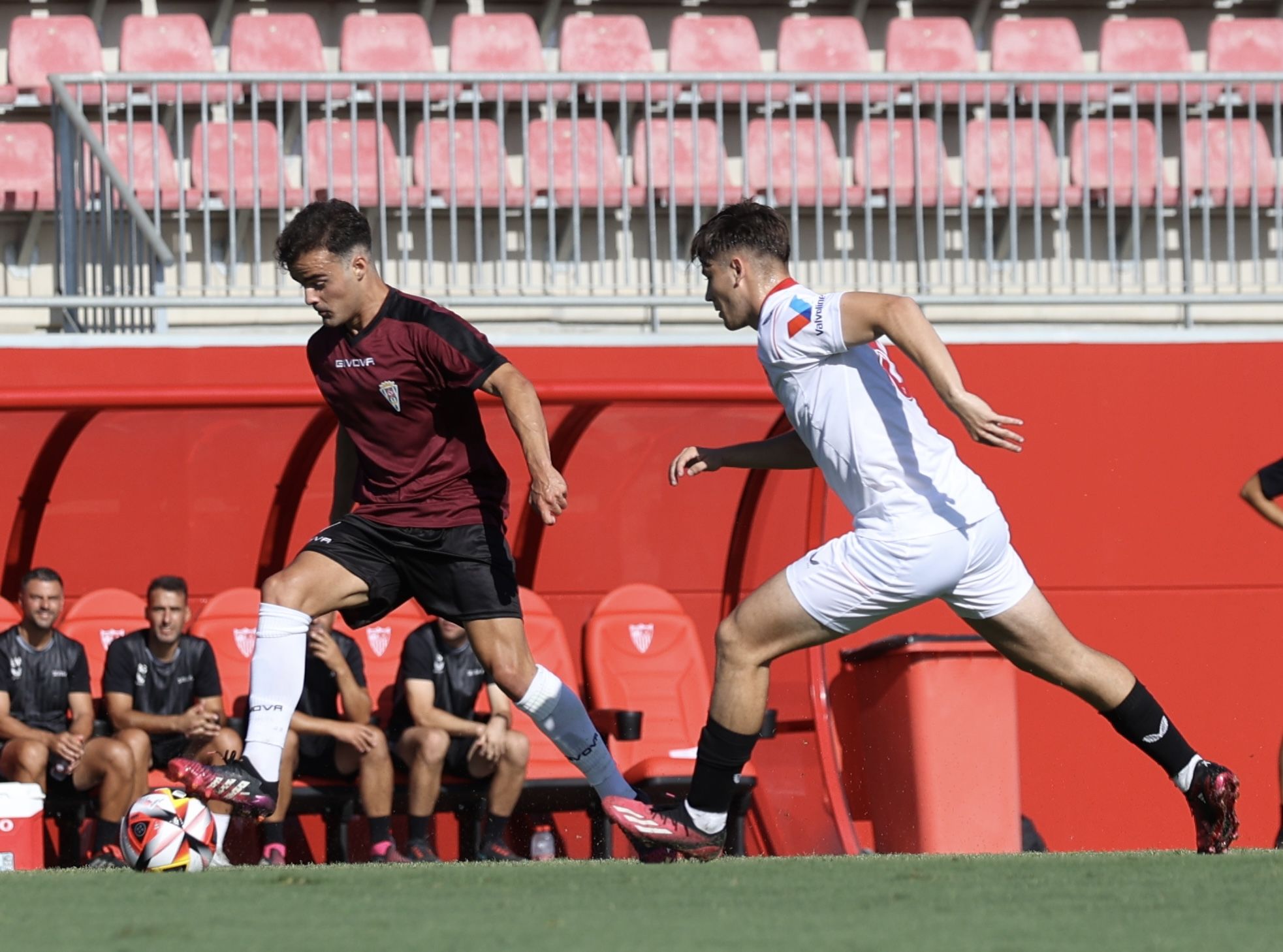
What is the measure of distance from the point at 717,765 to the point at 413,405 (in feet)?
4.83

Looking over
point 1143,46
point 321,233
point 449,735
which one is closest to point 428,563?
point 321,233

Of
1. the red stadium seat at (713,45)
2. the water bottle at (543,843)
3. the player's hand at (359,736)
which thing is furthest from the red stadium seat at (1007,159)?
the player's hand at (359,736)

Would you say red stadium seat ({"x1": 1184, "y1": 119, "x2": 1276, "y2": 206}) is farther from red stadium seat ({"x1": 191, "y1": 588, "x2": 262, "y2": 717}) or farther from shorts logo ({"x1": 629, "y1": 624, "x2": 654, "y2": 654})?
red stadium seat ({"x1": 191, "y1": 588, "x2": 262, "y2": 717})

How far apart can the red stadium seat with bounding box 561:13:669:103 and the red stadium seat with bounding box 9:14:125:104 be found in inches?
128

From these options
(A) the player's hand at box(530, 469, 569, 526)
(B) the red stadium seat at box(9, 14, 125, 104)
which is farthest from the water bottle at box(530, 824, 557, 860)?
(B) the red stadium seat at box(9, 14, 125, 104)

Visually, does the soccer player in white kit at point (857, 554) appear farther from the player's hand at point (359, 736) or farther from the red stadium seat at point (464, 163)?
the red stadium seat at point (464, 163)

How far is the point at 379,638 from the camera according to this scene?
872cm

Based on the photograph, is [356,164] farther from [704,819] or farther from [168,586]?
[704,819]

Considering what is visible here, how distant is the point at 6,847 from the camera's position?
7.09 m

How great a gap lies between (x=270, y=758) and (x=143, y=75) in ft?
16.6

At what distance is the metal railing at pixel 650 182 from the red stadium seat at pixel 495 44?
2.46ft

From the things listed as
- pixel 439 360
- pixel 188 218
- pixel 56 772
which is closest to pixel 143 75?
pixel 188 218

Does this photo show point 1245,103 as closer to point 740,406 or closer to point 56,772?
point 740,406

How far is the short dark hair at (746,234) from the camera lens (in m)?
5.29
